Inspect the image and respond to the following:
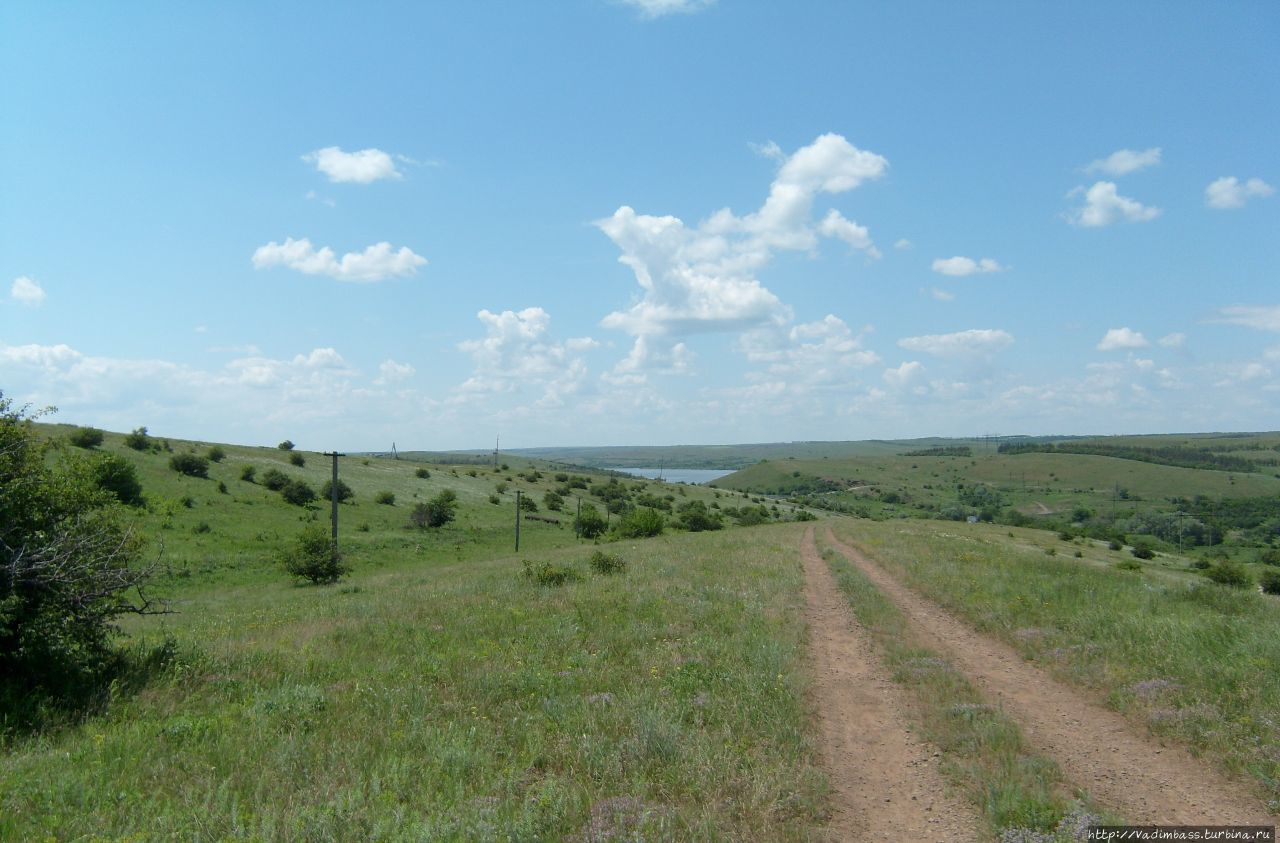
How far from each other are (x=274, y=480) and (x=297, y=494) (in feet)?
A: 14.8

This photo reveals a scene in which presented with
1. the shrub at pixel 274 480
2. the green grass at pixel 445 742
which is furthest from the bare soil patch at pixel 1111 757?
the shrub at pixel 274 480

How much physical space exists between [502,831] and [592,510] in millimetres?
72043

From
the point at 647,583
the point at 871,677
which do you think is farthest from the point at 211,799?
the point at 647,583

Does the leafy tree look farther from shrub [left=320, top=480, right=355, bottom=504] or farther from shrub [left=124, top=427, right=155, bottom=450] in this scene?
shrub [left=124, top=427, right=155, bottom=450]

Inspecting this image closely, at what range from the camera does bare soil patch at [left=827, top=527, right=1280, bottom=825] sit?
5.78 metres

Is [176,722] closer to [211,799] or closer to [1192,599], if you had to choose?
[211,799]

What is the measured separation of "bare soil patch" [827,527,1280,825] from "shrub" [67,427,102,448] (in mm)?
69175

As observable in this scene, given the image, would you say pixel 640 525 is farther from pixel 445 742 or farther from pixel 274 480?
pixel 445 742

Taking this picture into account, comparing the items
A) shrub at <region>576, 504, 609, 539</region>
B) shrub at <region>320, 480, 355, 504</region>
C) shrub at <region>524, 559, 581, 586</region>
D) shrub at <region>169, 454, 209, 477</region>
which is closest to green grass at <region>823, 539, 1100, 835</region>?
shrub at <region>524, 559, 581, 586</region>

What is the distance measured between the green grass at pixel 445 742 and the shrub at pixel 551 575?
723 cm

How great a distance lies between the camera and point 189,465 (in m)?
58.9

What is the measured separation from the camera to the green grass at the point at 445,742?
18.4ft

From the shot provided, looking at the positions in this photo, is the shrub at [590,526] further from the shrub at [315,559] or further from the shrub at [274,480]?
the shrub at [315,559]

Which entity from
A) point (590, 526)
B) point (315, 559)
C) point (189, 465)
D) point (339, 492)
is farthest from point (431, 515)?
point (315, 559)
